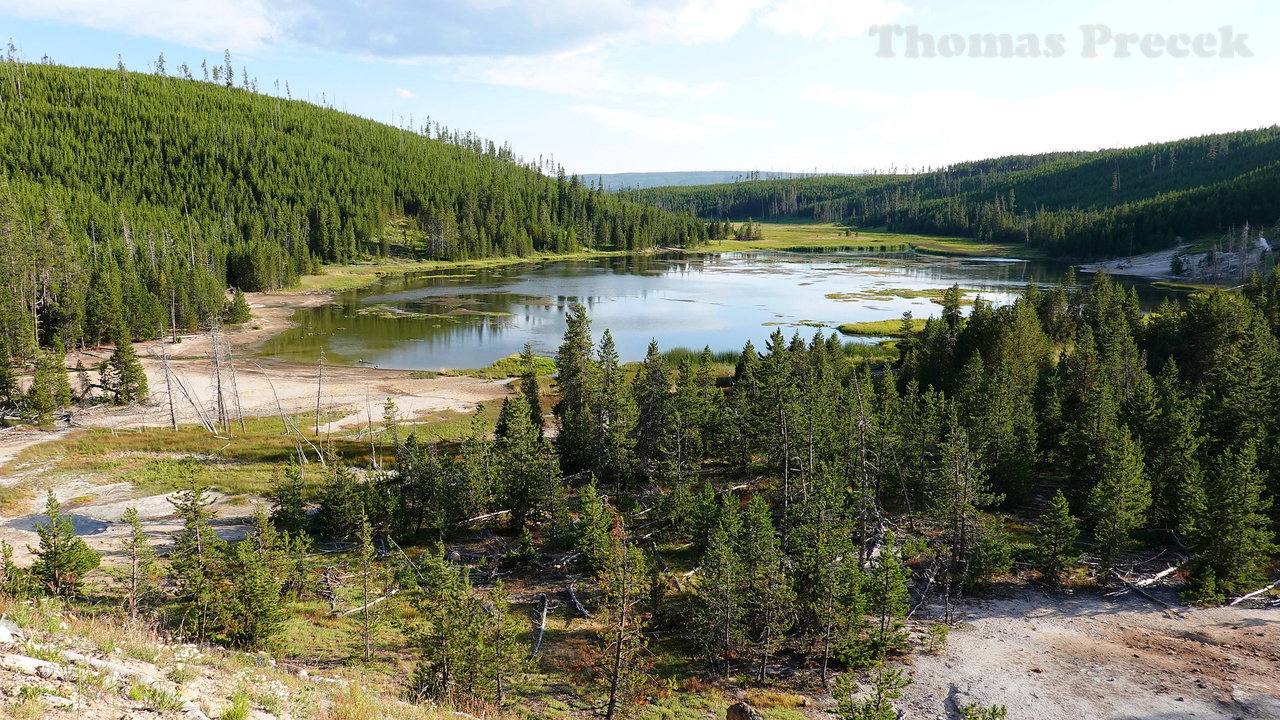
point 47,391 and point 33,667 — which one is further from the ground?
point 33,667

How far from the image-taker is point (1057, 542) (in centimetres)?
3388

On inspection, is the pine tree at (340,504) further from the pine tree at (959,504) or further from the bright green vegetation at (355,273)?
the bright green vegetation at (355,273)

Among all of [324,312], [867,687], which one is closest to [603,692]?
[867,687]

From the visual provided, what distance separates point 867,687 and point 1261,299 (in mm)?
82666

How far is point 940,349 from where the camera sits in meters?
71.2

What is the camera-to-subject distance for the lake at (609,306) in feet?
324

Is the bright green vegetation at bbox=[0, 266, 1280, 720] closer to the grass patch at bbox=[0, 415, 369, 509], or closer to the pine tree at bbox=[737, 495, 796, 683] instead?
the pine tree at bbox=[737, 495, 796, 683]

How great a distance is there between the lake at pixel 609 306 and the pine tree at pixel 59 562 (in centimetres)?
6000

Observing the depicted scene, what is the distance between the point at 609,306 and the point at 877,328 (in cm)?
4925

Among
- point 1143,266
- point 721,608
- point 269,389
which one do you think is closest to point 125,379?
point 269,389

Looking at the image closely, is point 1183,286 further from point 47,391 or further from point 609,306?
point 47,391

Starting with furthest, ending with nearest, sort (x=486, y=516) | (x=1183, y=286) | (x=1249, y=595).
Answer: (x=1183, y=286)
(x=486, y=516)
(x=1249, y=595)

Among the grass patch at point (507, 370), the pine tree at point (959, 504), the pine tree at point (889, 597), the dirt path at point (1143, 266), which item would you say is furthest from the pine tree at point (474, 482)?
the dirt path at point (1143, 266)

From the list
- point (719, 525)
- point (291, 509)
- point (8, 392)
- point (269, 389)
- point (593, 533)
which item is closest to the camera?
point (719, 525)
